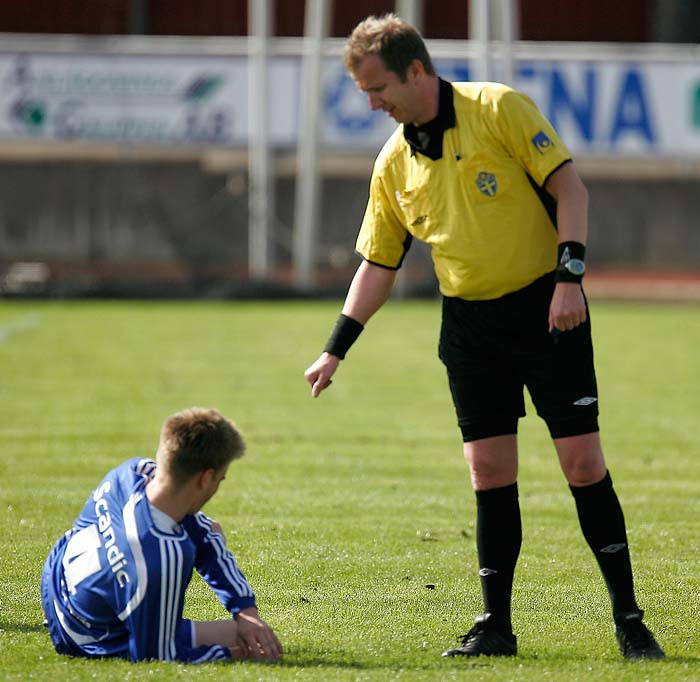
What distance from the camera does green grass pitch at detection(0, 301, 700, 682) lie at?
4711mm

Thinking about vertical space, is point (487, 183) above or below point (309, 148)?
above

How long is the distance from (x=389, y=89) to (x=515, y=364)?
0.97 metres

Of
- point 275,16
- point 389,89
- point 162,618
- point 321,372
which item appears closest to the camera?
point 162,618

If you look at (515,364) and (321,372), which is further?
(321,372)

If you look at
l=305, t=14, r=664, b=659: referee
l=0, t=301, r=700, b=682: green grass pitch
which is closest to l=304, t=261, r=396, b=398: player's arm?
l=305, t=14, r=664, b=659: referee

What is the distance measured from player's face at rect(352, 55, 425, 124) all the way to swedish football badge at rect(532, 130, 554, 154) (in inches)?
14.8

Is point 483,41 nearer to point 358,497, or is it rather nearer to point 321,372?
point 358,497

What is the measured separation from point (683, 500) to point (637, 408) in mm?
3759

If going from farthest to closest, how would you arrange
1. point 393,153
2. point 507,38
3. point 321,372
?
point 507,38 → point 321,372 → point 393,153

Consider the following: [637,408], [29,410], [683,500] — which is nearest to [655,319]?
[637,408]

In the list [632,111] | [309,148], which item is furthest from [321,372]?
[632,111]

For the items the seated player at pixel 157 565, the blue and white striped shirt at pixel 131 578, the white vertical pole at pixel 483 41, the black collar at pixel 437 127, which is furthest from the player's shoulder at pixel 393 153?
the white vertical pole at pixel 483 41

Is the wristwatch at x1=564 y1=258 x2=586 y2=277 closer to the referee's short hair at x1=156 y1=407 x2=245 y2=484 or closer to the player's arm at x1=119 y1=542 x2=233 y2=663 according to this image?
the referee's short hair at x1=156 y1=407 x2=245 y2=484

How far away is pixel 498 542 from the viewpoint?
4797mm
